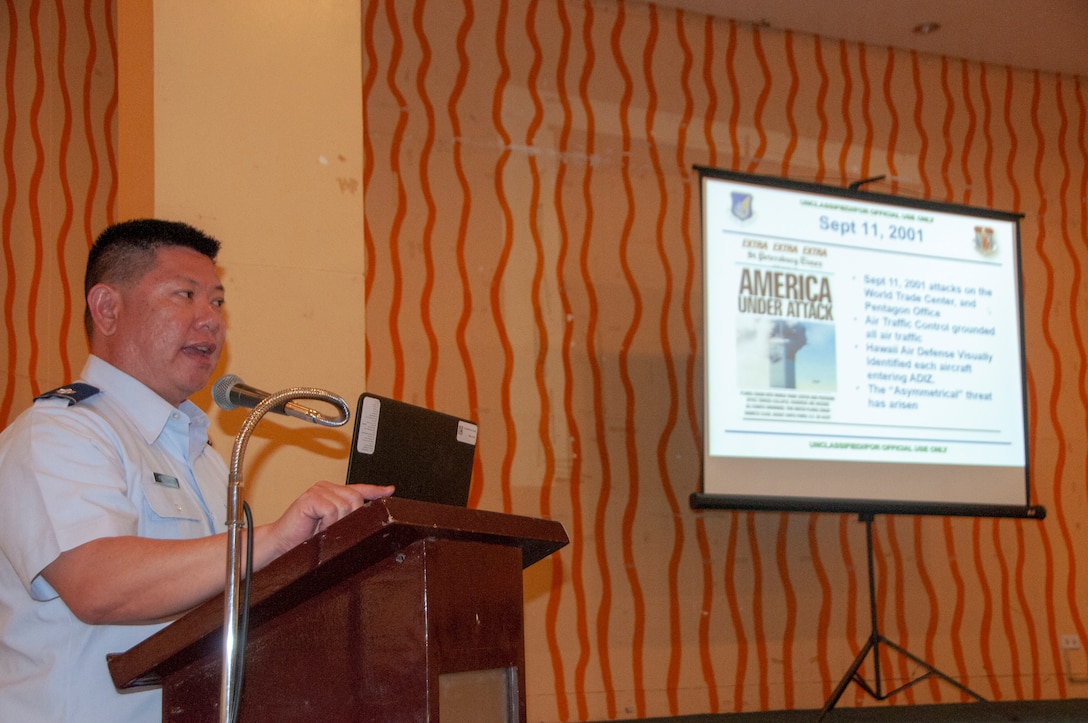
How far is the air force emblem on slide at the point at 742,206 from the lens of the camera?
144 inches

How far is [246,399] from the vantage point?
4.92 ft

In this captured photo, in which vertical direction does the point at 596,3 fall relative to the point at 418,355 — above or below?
above

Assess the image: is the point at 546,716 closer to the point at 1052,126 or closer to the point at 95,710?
the point at 95,710

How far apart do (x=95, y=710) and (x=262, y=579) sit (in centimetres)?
39

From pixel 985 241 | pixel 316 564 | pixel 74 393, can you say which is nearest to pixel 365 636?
pixel 316 564

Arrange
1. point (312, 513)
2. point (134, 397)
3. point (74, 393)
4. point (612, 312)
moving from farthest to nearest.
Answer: point (612, 312)
point (134, 397)
point (74, 393)
point (312, 513)

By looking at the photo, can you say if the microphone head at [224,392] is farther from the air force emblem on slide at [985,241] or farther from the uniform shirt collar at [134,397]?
the air force emblem on slide at [985,241]

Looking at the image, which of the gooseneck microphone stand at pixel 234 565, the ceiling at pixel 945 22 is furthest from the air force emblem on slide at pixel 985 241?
the gooseneck microphone stand at pixel 234 565

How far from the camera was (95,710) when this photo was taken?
58.6 inches

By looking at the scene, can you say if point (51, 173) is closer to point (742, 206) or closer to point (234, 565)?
point (742, 206)

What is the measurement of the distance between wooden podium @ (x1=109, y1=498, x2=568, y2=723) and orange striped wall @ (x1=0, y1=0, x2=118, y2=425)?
2.32m

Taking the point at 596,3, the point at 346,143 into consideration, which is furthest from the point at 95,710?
the point at 596,3

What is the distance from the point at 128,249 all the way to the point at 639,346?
236 cm

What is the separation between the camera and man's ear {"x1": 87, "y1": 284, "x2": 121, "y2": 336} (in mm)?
1869
